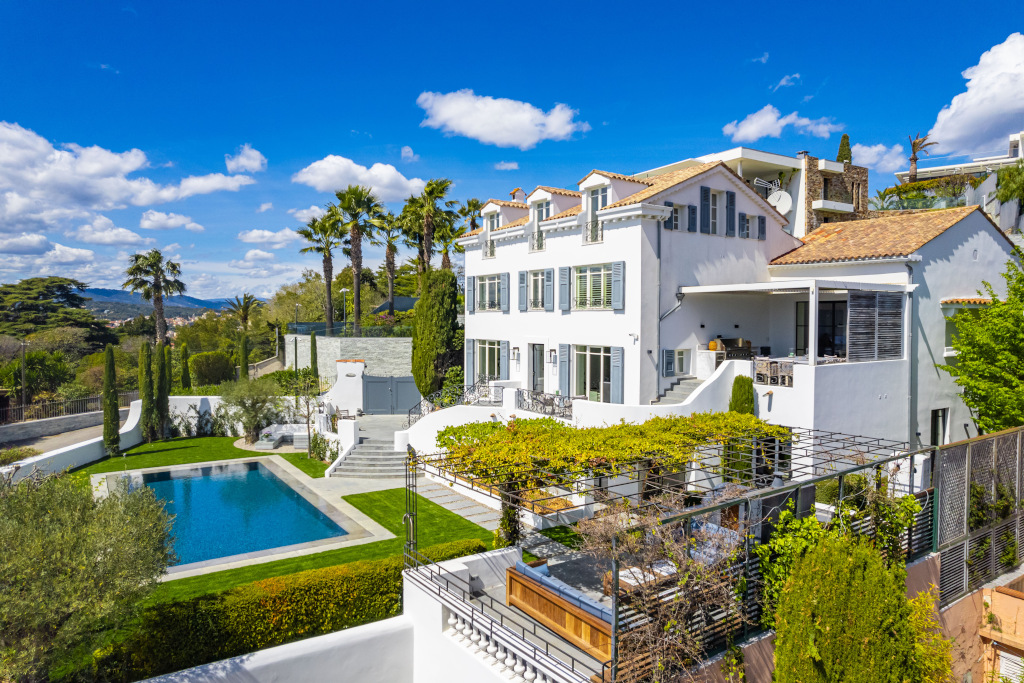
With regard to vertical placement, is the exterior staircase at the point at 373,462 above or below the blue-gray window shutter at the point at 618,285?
below

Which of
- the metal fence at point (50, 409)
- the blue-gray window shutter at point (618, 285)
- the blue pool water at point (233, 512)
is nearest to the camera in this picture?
the blue pool water at point (233, 512)

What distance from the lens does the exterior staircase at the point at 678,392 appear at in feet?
70.7

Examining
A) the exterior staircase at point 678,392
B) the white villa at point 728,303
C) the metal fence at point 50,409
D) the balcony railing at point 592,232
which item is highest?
the balcony railing at point 592,232

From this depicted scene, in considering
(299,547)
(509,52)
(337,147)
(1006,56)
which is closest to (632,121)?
(509,52)

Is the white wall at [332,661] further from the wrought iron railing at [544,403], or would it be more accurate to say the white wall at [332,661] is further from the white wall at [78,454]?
the white wall at [78,454]

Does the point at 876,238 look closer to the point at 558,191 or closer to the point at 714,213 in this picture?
the point at 714,213

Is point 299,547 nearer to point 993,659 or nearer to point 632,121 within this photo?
point 993,659

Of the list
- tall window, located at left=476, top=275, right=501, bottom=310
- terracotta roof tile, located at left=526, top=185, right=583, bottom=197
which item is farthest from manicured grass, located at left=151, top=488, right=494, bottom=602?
terracotta roof tile, located at left=526, top=185, right=583, bottom=197

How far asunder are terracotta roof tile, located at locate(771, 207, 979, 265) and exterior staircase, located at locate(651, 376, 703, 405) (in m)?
7.20

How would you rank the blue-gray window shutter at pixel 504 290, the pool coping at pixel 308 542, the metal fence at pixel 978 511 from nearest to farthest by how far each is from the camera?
1. the metal fence at pixel 978 511
2. the pool coping at pixel 308 542
3. the blue-gray window shutter at pixel 504 290

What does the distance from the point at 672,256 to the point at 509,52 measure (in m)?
18.0

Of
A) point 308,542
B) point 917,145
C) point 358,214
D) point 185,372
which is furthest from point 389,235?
point 917,145

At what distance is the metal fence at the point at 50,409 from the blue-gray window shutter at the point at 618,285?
31.1 m

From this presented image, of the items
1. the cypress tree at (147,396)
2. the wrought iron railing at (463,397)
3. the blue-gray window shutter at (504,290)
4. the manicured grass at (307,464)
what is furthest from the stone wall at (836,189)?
the cypress tree at (147,396)
